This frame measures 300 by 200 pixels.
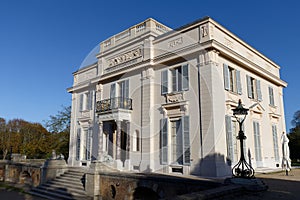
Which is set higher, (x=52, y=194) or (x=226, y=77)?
(x=226, y=77)

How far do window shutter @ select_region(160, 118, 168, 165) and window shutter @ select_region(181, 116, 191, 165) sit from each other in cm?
101

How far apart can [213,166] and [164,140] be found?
9.42 ft

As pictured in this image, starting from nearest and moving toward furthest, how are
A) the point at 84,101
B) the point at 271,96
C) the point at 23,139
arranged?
1. the point at 271,96
2. the point at 84,101
3. the point at 23,139

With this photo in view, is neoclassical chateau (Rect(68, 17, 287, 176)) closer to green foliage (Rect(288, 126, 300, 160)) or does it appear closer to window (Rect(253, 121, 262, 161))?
window (Rect(253, 121, 262, 161))

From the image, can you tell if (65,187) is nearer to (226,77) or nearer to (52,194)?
(52,194)

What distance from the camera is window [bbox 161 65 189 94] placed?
11.7 metres

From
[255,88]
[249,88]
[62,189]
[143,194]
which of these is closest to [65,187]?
[62,189]

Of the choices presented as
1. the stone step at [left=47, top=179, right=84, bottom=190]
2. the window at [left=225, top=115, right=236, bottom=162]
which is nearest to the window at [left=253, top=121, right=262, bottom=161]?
the window at [left=225, top=115, right=236, bottom=162]

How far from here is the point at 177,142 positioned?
11.5 meters

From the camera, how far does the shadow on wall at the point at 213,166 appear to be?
9.77 meters

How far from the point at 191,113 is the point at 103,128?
21.3 ft

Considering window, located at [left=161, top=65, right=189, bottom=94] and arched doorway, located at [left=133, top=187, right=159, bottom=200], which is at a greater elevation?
window, located at [left=161, top=65, right=189, bottom=94]

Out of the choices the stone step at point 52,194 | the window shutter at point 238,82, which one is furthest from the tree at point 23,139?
the window shutter at point 238,82

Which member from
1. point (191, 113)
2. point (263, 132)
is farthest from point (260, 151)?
point (191, 113)
